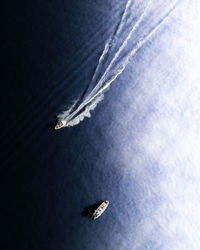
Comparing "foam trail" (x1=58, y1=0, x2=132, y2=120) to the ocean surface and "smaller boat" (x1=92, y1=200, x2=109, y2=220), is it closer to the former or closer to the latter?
the ocean surface

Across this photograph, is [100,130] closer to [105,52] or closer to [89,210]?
[89,210]

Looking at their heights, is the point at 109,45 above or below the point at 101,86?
above

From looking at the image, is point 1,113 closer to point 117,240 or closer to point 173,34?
point 117,240

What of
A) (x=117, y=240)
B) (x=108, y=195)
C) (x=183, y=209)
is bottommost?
(x=183, y=209)

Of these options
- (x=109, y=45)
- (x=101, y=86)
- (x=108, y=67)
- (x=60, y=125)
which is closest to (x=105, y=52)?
(x=109, y=45)

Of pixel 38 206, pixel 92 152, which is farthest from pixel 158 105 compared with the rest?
pixel 38 206

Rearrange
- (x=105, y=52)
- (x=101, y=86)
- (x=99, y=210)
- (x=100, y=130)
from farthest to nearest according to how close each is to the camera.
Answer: (x=105, y=52) → (x=101, y=86) → (x=100, y=130) → (x=99, y=210)

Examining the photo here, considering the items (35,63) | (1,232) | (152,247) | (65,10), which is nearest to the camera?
(1,232)

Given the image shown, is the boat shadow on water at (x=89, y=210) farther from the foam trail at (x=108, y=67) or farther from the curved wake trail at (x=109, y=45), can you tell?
the curved wake trail at (x=109, y=45)

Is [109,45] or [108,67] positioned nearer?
[108,67]
